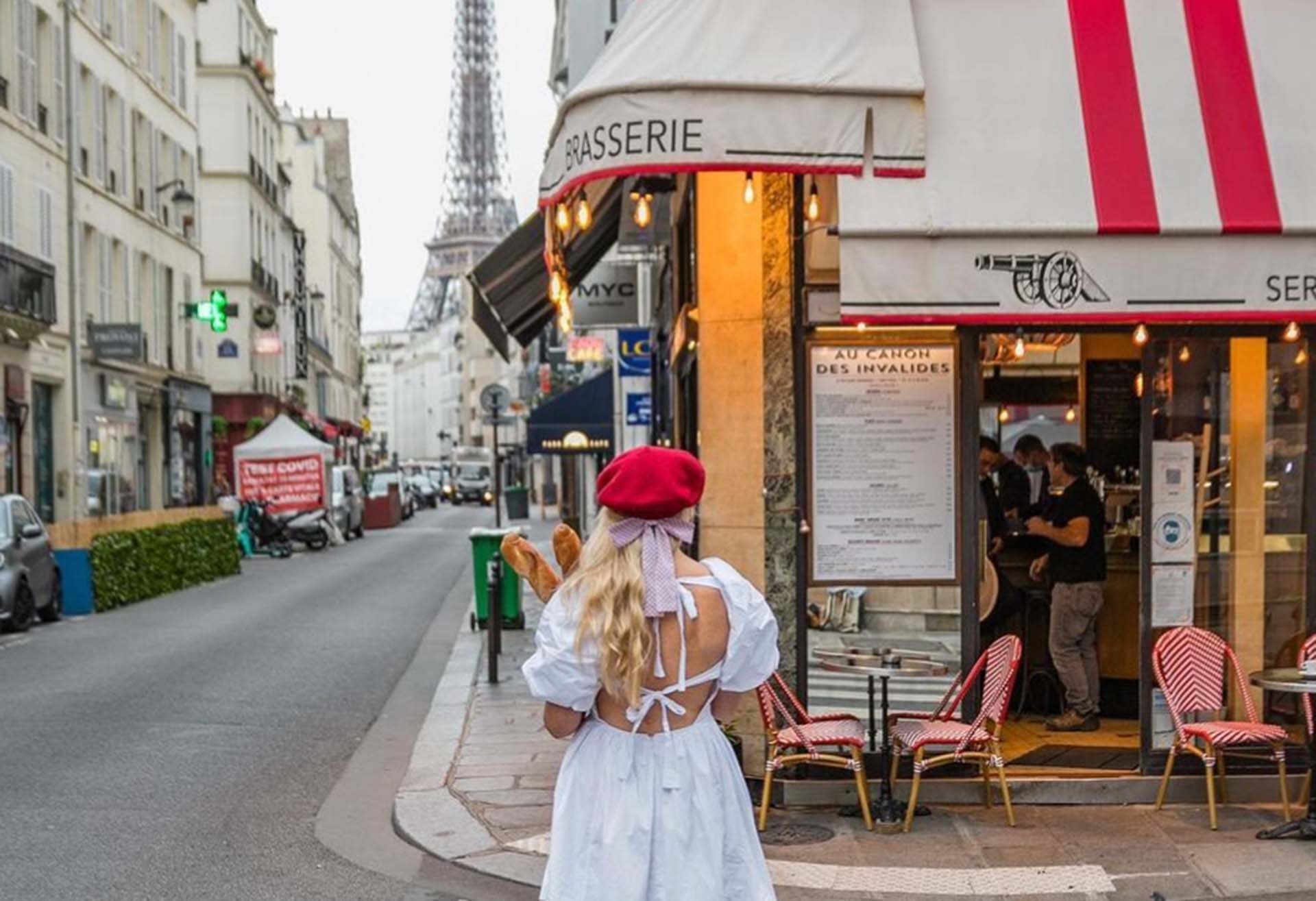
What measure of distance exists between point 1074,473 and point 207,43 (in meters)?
49.9

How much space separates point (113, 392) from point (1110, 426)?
29.6m

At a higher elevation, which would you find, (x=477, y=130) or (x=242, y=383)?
(x=477, y=130)

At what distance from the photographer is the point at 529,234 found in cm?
1202

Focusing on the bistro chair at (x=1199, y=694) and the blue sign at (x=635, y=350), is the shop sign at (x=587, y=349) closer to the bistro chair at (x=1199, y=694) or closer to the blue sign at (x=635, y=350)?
the blue sign at (x=635, y=350)

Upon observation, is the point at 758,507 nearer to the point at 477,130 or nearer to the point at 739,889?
the point at 739,889

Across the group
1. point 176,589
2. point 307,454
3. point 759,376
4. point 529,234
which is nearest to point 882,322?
point 759,376

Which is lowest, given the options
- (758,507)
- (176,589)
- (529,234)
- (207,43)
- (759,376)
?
(176,589)

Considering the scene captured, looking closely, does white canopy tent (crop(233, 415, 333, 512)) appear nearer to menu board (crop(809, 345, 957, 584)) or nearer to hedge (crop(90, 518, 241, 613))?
hedge (crop(90, 518, 241, 613))

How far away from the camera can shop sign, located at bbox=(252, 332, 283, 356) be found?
5041 cm

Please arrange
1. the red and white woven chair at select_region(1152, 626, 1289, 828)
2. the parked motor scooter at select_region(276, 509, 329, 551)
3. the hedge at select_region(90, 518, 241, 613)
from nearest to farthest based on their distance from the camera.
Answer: the red and white woven chair at select_region(1152, 626, 1289, 828)
the hedge at select_region(90, 518, 241, 613)
the parked motor scooter at select_region(276, 509, 329, 551)

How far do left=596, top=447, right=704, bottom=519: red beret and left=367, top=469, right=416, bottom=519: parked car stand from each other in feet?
157

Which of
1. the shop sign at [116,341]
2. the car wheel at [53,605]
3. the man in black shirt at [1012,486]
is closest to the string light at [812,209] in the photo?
the man in black shirt at [1012,486]

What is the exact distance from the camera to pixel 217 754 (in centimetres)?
1033

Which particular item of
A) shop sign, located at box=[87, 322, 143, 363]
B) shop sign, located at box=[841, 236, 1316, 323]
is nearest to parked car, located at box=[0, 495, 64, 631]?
shop sign, located at box=[841, 236, 1316, 323]
